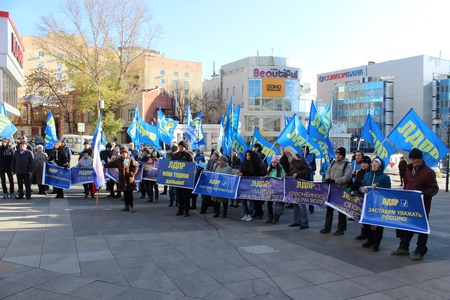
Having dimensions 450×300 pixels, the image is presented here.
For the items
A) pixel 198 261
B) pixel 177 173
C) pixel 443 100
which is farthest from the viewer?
pixel 443 100

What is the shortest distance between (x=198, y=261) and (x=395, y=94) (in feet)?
365

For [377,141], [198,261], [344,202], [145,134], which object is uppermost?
[145,134]

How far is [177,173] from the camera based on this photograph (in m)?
11.3

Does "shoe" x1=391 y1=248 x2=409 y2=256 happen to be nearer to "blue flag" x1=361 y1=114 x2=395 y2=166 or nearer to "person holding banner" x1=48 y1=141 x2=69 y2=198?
"blue flag" x1=361 y1=114 x2=395 y2=166

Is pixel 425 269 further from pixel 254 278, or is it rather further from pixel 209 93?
pixel 209 93

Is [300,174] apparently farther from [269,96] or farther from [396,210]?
[269,96]

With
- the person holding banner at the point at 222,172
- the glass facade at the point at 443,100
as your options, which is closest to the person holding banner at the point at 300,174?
the person holding banner at the point at 222,172

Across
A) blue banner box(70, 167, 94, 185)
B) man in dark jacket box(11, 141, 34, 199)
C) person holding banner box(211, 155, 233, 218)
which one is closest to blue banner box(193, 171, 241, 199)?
person holding banner box(211, 155, 233, 218)

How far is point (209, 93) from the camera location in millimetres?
84500

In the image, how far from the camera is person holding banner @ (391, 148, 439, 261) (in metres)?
6.82

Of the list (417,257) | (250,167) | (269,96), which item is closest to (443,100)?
(269,96)

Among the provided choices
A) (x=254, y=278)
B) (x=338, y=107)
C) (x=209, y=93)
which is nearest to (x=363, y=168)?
(x=254, y=278)

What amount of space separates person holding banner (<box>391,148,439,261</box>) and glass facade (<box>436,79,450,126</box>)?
103m

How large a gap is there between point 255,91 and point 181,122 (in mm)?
14409
